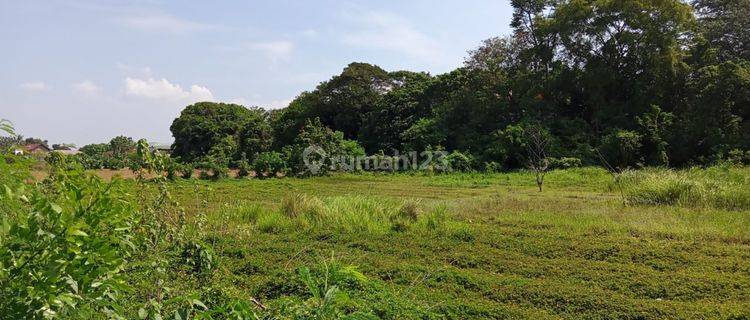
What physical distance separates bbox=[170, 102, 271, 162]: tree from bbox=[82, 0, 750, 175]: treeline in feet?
1.35

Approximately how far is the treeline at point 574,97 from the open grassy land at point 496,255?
10.0 metres

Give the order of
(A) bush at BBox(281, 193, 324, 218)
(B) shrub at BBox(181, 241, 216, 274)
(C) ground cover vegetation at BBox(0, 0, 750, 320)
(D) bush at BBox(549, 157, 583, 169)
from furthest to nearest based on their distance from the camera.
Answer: (D) bush at BBox(549, 157, 583, 169), (A) bush at BBox(281, 193, 324, 218), (B) shrub at BBox(181, 241, 216, 274), (C) ground cover vegetation at BBox(0, 0, 750, 320)

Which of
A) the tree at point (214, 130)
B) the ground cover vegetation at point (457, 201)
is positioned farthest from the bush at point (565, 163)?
the tree at point (214, 130)

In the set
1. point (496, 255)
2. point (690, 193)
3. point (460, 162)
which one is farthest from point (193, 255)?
point (460, 162)

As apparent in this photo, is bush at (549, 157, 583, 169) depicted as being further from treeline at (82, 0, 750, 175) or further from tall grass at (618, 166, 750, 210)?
tall grass at (618, 166, 750, 210)

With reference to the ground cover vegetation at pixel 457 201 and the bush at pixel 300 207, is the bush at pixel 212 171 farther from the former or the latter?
the bush at pixel 300 207

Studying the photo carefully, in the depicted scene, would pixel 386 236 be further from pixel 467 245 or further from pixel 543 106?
pixel 543 106

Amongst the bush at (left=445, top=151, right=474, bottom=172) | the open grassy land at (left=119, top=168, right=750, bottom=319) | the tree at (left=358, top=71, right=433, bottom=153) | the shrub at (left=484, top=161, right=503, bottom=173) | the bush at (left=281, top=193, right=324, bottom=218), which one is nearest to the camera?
the open grassy land at (left=119, top=168, right=750, bottom=319)

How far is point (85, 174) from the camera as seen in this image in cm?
196

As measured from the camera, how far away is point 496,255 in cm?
621

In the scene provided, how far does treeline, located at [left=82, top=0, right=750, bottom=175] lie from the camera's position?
63.1 feet

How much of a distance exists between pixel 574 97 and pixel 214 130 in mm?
18434

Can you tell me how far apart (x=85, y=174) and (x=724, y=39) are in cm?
2537

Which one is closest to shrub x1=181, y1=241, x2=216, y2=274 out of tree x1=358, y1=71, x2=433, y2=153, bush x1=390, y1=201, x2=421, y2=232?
bush x1=390, y1=201, x2=421, y2=232
